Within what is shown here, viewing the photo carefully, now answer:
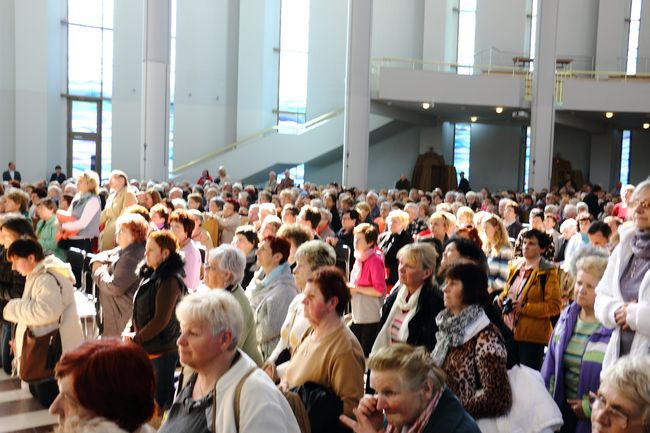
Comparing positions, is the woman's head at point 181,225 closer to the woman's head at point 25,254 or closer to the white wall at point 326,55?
the woman's head at point 25,254

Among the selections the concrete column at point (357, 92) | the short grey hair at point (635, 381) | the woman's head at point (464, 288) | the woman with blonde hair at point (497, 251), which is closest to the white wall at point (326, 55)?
the concrete column at point (357, 92)

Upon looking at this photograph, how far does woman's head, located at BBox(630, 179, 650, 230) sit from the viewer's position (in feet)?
11.7

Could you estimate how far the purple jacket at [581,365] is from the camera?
11.7 feet

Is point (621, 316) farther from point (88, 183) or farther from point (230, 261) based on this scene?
point (88, 183)

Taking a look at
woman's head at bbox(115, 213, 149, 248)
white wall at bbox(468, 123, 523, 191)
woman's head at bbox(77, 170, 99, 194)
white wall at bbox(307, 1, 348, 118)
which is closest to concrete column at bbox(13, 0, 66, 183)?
white wall at bbox(307, 1, 348, 118)

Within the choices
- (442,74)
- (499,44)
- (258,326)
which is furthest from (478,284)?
(499,44)

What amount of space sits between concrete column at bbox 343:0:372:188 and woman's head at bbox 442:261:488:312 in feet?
54.3

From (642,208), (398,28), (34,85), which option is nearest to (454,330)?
(642,208)

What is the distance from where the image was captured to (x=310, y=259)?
4543mm

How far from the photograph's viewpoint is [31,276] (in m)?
5.44

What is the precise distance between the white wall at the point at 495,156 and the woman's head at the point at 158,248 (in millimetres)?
25663

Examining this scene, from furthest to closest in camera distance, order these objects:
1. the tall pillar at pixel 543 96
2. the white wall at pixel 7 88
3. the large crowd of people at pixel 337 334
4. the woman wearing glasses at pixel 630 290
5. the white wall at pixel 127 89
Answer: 1. the white wall at pixel 127 89
2. the white wall at pixel 7 88
3. the tall pillar at pixel 543 96
4. the woman wearing glasses at pixel 630 290
5. the large crowd of people at pixel 337 334

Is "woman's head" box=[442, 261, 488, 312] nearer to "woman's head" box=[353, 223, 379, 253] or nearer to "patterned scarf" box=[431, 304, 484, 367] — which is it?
"patterned scarf" box=[431, 304, 484, 367]

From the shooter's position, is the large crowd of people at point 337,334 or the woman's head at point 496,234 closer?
the large crowd of people at point 337,334
